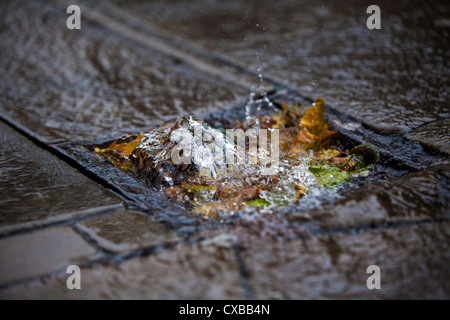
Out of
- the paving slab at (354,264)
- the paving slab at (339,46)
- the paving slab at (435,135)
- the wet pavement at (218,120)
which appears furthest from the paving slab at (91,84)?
the paving slab at (354,264)

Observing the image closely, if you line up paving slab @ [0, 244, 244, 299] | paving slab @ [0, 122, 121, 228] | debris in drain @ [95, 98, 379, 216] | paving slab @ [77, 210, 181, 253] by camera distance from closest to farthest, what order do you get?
1. paving slab @ [0, 244, 244, 299]
2. paving slab @ [77, 210, 181, 253]
3. paving slab @ [0, 122, 121, 228]
4. debris in drain @ [95, 98, 379, 216]

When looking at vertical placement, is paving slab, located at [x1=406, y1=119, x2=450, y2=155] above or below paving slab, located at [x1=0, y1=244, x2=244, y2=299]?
above

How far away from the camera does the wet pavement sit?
0.91 meters

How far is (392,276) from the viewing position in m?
0.89

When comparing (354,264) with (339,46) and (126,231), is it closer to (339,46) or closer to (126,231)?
(126,231)

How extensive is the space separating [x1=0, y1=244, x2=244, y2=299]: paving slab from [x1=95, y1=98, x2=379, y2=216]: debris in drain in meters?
0.22

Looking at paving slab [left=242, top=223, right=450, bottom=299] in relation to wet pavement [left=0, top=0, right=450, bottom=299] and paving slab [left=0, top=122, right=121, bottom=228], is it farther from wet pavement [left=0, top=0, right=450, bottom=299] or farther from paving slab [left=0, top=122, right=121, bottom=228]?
paving slab [left=0, top=122, right=121, bottom=228]

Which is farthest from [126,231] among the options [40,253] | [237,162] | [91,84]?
[91,84]

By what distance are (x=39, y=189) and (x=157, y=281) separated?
21.0 inches

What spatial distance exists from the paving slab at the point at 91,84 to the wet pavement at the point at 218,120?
11 millimetres

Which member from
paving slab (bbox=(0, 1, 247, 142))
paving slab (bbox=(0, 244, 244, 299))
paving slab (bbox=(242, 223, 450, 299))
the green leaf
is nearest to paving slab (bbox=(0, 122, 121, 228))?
paving slab (bbox=(0, 1, 247, 142))

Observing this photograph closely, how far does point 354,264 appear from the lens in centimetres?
92

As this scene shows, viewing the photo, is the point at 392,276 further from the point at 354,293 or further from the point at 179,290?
the point at 179,290
